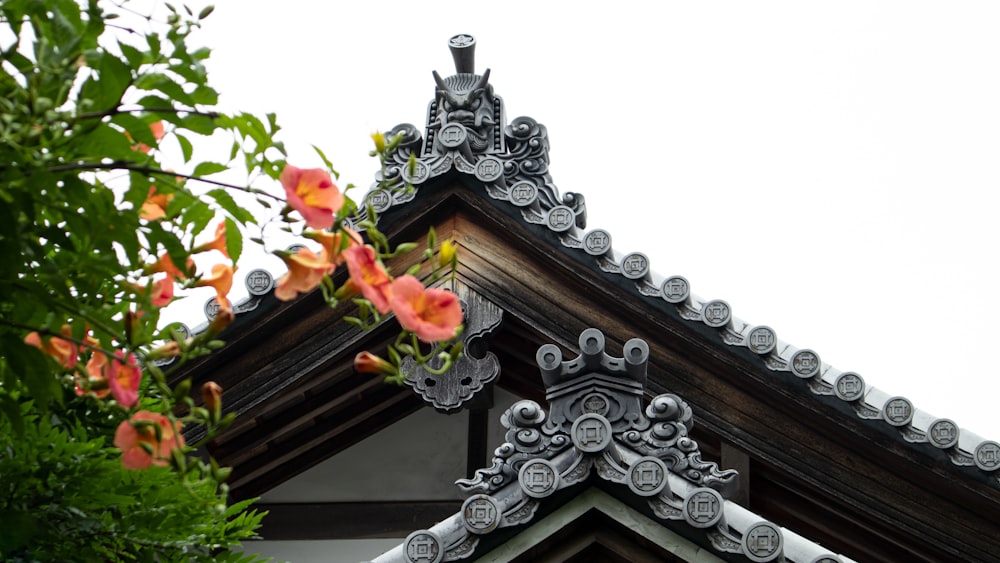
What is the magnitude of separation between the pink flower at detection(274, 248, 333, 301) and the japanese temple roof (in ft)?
12.9

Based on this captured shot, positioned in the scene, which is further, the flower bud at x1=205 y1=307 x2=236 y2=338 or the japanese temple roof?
the japanese temple roof

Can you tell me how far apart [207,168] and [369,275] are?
403mm

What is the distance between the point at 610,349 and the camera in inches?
269

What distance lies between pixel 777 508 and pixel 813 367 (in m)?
0.86

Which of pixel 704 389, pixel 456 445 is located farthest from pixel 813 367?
pixel 456 445

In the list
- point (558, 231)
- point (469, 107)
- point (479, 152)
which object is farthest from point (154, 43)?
point (469, 107)

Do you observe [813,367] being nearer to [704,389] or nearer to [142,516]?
[704,389]

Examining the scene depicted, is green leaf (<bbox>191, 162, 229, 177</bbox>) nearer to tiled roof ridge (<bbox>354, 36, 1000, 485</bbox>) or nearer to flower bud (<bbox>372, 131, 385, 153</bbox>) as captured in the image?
flower bud (<bbox>372, 131, 385, 153</bbox>)

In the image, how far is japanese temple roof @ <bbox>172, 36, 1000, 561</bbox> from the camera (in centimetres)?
627

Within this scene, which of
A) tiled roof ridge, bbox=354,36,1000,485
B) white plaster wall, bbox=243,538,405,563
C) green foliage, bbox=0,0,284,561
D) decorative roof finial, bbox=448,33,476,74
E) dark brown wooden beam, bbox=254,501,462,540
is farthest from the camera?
decorative roof finial, bbox=448,33,476,74

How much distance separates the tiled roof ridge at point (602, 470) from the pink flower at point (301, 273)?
6.18ft

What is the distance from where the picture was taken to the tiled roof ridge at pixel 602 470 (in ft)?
14.2

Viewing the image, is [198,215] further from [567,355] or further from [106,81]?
[567,355]

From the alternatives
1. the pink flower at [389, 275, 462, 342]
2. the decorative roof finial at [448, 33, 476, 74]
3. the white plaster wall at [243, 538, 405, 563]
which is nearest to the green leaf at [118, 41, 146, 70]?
the pink flower at [389, 275, 462, 342]
